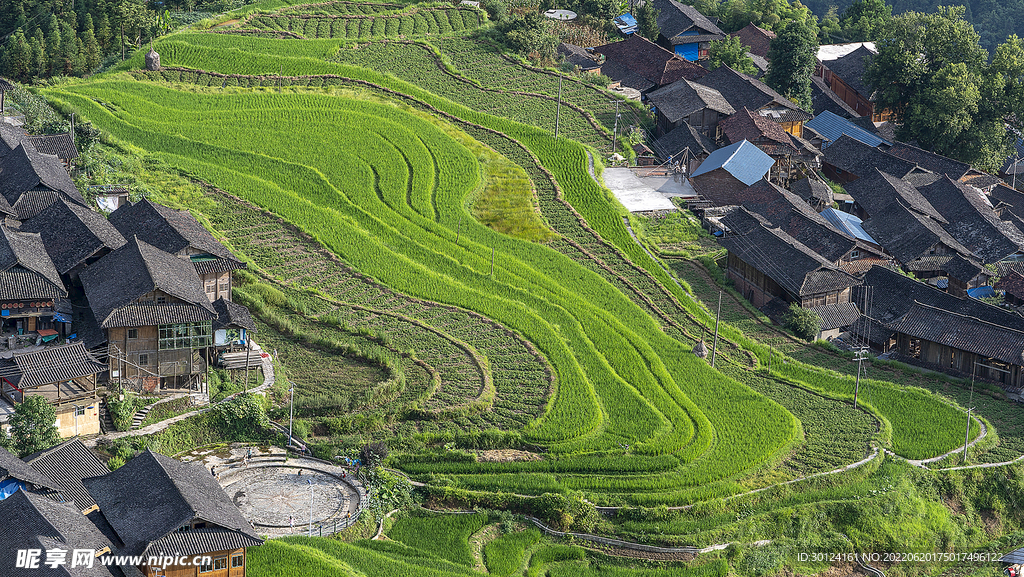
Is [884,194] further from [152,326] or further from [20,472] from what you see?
[20,472]

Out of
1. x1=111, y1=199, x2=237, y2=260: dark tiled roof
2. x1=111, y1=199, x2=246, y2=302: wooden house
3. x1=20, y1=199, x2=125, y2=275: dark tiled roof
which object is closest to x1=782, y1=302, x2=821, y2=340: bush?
x1=111, y1=199, x2=246, y2=302: wooden house

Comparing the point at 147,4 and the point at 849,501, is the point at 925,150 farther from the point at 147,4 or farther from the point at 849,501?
the point at 147,4

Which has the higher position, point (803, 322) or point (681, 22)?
point (681, 22)

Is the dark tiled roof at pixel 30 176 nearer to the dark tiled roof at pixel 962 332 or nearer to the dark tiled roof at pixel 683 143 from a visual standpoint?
the dark tiled roof at pixel 683 143

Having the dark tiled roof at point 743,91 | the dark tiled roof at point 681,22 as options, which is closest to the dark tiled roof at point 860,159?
the dark tiled roof at point 743,91

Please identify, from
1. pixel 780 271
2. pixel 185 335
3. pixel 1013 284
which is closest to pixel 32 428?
pixel 185 335

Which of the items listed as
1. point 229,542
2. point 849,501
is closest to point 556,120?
point 849,501

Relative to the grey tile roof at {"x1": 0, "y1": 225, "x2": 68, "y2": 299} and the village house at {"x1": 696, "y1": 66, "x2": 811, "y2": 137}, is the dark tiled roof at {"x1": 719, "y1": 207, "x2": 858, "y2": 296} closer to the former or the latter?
the village house at {"x1": 696, "y1": 66, "x2": 811, "y2": 137}
